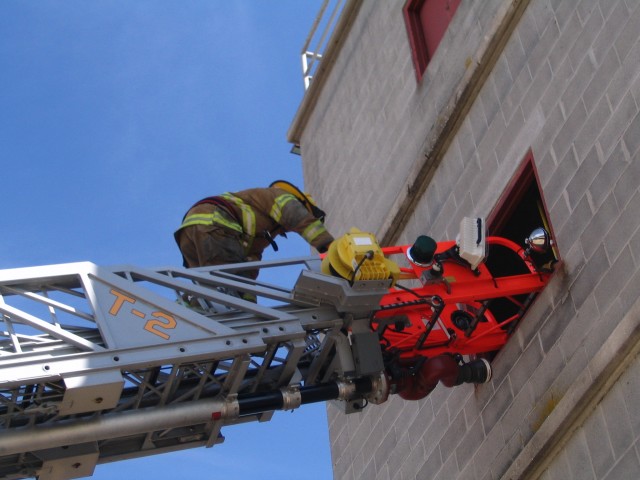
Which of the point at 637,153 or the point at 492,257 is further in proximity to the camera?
the point at 492,257

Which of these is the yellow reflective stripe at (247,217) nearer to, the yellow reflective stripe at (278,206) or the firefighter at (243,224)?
the firefighter at (243,224)

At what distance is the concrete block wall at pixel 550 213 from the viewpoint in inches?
297

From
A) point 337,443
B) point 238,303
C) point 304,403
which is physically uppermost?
point 238,303

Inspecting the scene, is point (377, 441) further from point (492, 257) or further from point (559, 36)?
point (559, 36)

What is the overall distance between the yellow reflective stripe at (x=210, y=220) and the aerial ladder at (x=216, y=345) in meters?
0.53

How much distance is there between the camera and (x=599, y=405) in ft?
24.3

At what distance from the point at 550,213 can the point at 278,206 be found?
2.22 meters

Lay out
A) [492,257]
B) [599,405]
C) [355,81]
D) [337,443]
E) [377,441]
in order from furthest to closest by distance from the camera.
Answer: [355,81], [337,443], [377,441], [492,257], [599,405]

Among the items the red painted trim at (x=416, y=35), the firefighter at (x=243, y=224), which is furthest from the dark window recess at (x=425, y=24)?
the firefighter at (x=243, y=224)

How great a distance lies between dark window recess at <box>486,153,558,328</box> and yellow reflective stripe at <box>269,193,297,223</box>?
1.83m

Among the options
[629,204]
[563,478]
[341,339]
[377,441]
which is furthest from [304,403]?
[377,441]

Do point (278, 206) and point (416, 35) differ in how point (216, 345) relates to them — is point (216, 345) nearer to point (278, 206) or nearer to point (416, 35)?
point (278, 206)

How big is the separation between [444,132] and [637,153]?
11.0 ft

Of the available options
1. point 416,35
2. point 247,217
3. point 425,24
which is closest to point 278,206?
point 247,217
